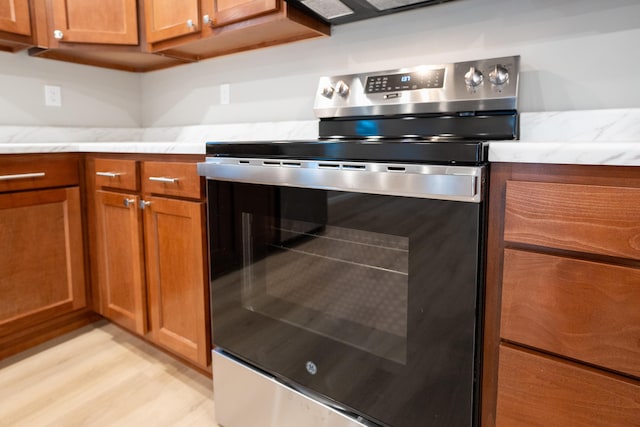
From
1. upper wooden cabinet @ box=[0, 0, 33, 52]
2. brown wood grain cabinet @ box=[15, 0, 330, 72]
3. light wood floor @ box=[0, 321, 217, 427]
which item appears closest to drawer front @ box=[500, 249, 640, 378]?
light wood floor @ box=[0, 321, 217, 427]

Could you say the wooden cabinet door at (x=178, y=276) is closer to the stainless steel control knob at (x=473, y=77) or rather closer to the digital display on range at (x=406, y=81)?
the digital display on range at (x=406, y=81)

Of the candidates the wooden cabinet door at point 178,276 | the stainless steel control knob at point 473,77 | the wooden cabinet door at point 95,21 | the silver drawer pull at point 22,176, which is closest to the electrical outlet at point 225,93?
the wooden cabinet door at point 95,21

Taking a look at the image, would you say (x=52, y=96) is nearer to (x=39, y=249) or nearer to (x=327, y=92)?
(x=39, y=249)

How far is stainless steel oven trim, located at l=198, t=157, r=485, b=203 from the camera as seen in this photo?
0.82 meters

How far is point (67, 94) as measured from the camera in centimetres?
228

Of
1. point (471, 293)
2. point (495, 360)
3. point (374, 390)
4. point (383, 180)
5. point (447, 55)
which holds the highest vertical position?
point (447, 55)

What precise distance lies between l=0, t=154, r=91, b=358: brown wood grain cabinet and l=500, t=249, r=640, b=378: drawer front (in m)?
1.83

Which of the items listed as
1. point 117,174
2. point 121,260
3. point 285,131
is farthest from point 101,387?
point 285,131

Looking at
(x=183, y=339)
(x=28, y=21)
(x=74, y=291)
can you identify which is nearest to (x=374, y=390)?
(x=183, y=339)

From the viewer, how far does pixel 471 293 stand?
84 centimetres

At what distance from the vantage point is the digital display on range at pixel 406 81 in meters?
1.30

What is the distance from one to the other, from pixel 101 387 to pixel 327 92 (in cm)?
142

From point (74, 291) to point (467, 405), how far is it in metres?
1.78

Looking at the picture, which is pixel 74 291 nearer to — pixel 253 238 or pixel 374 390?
pixel 253 238
